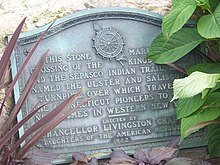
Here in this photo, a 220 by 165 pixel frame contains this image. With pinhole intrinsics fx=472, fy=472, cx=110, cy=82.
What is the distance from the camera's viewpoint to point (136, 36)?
255 centimetres

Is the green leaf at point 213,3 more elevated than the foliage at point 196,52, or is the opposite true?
the green leaf at point 213,3

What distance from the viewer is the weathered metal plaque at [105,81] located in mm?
2416

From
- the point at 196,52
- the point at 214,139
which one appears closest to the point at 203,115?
the point at 214,139

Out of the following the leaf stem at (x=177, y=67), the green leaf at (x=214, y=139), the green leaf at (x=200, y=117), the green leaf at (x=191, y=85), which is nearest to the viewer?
the green leaf at (x=191, y=85)

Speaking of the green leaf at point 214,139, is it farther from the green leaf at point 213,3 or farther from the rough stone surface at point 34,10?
the rough stone surface at point 34,10

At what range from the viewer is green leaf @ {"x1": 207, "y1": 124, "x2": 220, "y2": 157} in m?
2.37

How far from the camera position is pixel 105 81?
2.48 metres

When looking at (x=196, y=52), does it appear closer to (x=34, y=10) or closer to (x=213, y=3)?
(x=213, y=3)

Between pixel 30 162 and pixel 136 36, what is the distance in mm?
969

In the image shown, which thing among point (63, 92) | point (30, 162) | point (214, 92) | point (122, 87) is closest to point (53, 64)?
point (63, 92)

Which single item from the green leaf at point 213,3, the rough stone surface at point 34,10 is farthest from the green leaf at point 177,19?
the rough stone surface at point 34,10

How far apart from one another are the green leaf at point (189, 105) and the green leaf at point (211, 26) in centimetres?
29

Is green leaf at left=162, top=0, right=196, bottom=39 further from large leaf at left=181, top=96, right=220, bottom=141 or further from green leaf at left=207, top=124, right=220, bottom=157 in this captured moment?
green leaf at left=207, top=124, right=220, bottom=157

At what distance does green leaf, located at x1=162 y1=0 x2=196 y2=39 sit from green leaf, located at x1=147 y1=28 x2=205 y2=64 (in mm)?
190
